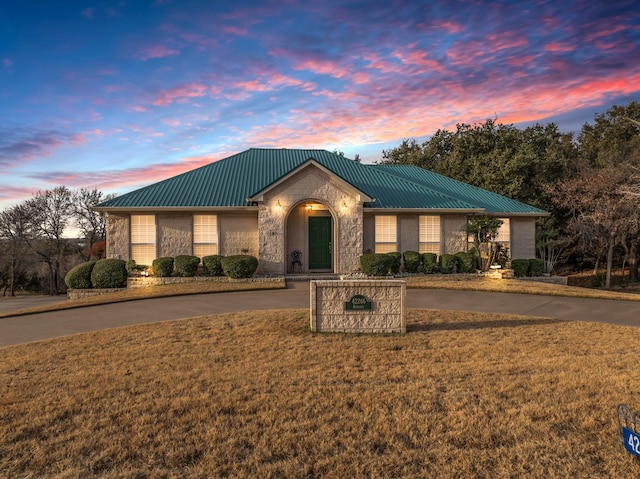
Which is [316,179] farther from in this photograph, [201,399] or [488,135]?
[488,135]

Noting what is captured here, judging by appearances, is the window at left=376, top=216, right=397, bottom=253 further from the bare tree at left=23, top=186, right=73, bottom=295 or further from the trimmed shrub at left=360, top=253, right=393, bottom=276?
the bare tree at left=23, top=186, right=73, bottom=295

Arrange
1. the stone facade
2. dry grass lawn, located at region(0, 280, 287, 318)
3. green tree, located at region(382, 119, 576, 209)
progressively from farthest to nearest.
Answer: green tree, located at region(382, 119, 576, 209), the stone facade, dry grass lawn, located at region(0, 280, 287, 318)

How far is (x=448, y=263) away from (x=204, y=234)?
11.2 metres

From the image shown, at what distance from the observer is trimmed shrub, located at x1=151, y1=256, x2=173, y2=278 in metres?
17.3

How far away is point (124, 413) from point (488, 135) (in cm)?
3241

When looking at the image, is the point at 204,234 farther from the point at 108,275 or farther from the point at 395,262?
the point at 395,262

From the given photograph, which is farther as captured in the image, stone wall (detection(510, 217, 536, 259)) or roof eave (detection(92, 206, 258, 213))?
stone wall (detection(510, 217, 536, 259))

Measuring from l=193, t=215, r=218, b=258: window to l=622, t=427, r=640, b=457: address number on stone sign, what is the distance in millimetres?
16890

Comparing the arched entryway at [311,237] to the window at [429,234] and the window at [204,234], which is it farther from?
the window at [429,234]

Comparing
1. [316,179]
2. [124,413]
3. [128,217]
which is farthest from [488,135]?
[124,413]

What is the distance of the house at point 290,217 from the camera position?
58.9ft

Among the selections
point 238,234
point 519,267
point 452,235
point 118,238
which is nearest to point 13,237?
point 118,238

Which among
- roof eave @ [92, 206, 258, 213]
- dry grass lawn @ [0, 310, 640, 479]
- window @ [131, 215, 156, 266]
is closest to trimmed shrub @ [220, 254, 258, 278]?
roof eave @ [92, 206, 258, 213]

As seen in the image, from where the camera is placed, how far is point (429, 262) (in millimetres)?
18656
